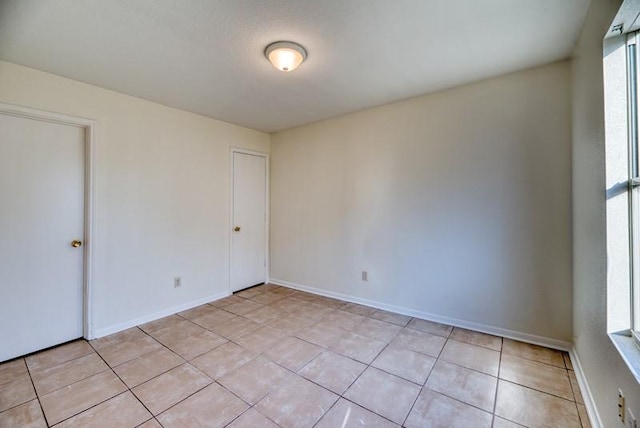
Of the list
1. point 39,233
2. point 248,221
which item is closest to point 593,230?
point 248,221

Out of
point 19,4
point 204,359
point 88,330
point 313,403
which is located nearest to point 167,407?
point 204,359

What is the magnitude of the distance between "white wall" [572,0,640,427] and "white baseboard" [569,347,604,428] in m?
0.05

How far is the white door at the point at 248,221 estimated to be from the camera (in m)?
4.02

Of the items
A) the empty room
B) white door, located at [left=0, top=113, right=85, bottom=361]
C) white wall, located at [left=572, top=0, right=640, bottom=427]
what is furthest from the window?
white door, located at [left=0, top=113, right=85, bottom=361]

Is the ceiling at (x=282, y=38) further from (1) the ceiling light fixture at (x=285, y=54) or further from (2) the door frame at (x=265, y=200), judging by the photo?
(2) the door frame at (x=265, y=200)

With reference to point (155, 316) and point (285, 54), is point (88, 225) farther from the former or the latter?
point (285, 54)

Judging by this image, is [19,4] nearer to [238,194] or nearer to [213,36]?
[213,36]

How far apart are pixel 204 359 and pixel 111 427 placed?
2.43 feet

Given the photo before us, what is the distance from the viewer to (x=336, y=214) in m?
3.73

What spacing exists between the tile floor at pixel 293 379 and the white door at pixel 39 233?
227 millimetres

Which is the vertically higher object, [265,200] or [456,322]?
[265,200]

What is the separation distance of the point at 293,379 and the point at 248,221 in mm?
2629

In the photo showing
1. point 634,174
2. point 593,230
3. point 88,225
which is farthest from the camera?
point 88,225

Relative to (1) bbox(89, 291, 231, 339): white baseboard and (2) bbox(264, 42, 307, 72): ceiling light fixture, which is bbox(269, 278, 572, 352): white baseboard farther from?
(2) bbox(264, 42, 307, 72): ceiling light fixture
